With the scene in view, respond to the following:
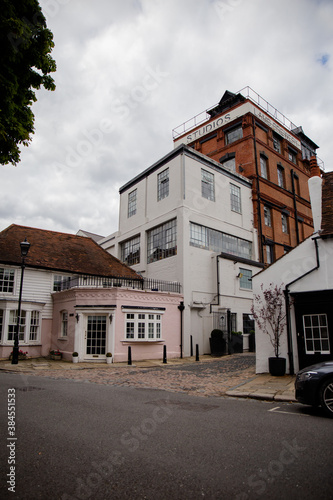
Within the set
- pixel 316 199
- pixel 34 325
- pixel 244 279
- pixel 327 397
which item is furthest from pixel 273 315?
pixel 34 325

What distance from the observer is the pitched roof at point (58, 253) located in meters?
20.4

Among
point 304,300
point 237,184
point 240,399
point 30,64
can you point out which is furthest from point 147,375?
point 237,184

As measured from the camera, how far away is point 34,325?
1978 centimetres

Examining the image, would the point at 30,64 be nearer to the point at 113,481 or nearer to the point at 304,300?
the point at 113,481

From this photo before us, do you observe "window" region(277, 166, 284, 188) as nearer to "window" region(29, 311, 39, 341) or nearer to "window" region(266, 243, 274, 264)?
"window" region(266, 243, 274, 264)

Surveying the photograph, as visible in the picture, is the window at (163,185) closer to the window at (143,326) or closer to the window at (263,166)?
the window at (143,326)

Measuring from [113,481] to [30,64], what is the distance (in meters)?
7.53

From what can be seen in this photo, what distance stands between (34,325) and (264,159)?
24237mm

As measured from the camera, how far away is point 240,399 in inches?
329

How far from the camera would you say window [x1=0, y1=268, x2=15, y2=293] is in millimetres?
19141

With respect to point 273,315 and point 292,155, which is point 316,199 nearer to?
point 273,315

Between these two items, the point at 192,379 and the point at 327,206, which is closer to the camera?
the point at 192,379

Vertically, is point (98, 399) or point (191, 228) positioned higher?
point (191, 228)

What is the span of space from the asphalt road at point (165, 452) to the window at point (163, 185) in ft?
63.8
